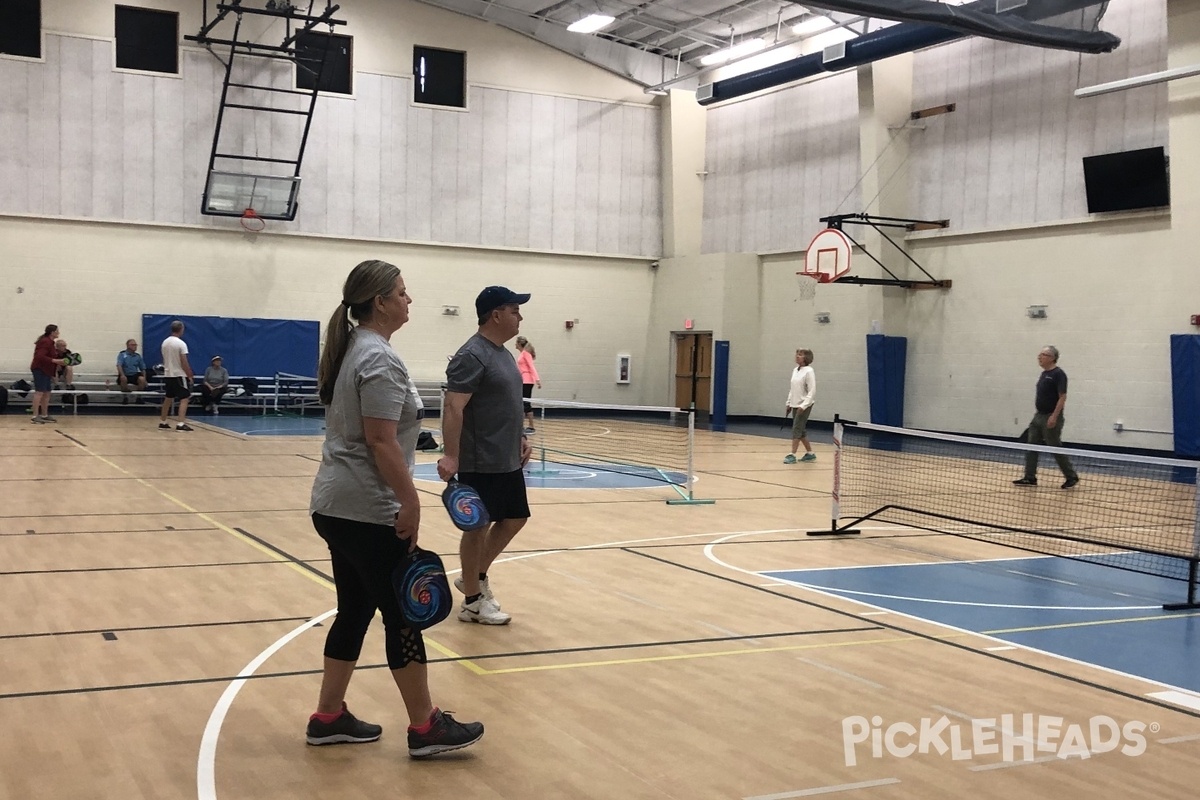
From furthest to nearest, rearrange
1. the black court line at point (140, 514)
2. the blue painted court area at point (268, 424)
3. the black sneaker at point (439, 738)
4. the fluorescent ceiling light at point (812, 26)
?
1. the fluorescent ceiling light at point (812, 26)
2. the blue painted court area at point (268, 424)
3. the black court line at point (140, 514)
4. the black sneaker at point (439, 738)

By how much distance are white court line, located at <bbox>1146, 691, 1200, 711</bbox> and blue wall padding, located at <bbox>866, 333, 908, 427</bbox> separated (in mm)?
18896

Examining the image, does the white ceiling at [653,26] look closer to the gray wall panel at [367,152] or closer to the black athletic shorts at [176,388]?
the gray wall panel at [367,152]

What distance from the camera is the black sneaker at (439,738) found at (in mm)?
4344

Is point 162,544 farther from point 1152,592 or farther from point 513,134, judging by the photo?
point 513,134

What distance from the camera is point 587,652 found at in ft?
20.0

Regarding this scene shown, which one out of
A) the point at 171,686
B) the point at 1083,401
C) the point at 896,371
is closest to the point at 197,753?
the point at 171,686

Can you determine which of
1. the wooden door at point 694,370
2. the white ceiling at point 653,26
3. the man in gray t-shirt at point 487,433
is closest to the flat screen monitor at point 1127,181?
the white ceiling at point 653,26

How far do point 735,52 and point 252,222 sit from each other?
39.1ft

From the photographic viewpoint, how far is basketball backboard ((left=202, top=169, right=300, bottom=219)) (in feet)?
84.1

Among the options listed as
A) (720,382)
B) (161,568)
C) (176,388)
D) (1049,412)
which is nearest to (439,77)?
(720,382)

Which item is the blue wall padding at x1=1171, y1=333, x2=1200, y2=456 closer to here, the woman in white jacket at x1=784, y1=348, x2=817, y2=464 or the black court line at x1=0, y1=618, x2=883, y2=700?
the woman in white jacket at x1=784, y1=348, x2=817, y2=464

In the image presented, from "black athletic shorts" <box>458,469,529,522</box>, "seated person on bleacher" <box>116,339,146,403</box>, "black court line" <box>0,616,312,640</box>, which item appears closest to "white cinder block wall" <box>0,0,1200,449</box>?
"seated person on bleacher" <box>116,339,146,403</box>

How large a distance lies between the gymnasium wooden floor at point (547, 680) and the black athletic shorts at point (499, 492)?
68 centimetres

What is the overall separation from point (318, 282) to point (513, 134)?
6.15 metres
